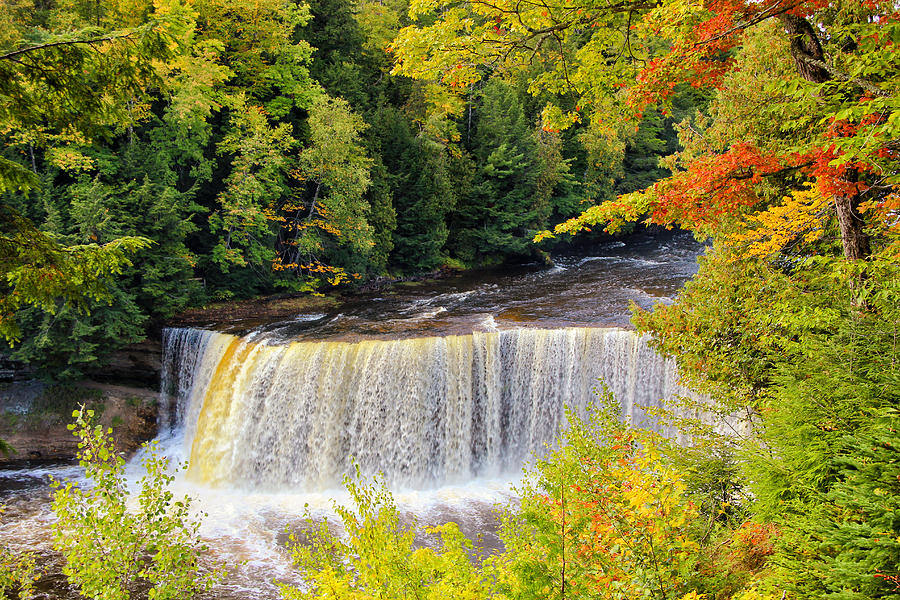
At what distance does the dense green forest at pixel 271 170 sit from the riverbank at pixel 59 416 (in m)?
0.78

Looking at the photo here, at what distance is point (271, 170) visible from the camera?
1841 cm

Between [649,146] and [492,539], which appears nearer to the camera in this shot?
[492,539]

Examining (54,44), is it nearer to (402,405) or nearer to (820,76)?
(820,76)

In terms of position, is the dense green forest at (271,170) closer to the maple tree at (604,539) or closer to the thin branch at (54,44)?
the thin branch at (54,44)

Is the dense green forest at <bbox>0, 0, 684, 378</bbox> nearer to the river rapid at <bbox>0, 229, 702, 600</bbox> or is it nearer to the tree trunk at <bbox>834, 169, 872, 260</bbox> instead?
the river rapid at <bbox>0, 229, 702, 600</bbox>

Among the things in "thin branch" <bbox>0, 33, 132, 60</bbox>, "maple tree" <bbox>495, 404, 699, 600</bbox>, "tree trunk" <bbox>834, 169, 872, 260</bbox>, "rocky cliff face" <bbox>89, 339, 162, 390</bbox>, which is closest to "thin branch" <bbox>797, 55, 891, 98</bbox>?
"tree trunk" <bbox>834, 169, 872, 260</bbox>

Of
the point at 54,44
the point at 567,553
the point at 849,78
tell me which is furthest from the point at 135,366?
the point at 849,78

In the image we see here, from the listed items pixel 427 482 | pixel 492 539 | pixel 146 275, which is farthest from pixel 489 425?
pixel 146 275

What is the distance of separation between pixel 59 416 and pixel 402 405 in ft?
29.1

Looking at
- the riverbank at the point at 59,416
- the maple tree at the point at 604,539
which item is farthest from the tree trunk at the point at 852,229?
the riverbank at the point at 59,416

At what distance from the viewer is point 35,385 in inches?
565

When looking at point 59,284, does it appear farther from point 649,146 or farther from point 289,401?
point 649,146

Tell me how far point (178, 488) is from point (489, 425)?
735 cm

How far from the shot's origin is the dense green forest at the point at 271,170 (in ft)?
47.6
